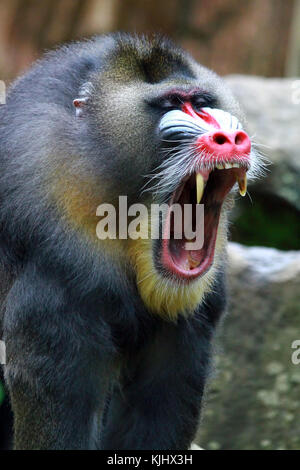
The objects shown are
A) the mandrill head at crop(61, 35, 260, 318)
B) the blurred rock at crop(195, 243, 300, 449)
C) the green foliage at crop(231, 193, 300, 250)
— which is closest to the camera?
the mandrill head at crop(61, 35, 260, 318)

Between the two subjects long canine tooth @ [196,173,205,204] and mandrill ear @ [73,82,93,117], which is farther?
mandrill ear @ [73,82,93,117]

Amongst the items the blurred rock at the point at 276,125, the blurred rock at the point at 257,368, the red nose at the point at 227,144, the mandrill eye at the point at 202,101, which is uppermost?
the blurred rock at the point at 276,125

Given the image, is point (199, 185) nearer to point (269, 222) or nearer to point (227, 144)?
point (227, 144)

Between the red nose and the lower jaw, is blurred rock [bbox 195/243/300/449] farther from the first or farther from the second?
the red nose

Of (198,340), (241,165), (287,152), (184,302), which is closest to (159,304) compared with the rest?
(184,302)

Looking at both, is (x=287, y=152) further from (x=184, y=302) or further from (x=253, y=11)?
(x=253, y=11)

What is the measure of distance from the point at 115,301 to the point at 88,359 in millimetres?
225

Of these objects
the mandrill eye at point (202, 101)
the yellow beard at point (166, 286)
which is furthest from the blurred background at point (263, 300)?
the yellow beard at point (166, 286)

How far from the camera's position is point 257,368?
15.7 feet

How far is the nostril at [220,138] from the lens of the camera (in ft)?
10.1

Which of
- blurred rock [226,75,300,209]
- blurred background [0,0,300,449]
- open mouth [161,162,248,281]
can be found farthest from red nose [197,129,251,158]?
blurred rock [226,75,300,209]

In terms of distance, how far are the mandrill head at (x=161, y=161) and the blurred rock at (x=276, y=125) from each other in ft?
7.63

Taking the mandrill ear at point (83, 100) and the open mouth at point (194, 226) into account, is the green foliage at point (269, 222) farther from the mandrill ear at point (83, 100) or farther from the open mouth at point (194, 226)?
the mandrill ear at point (83, 100)

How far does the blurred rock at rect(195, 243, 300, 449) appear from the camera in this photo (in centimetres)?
474
